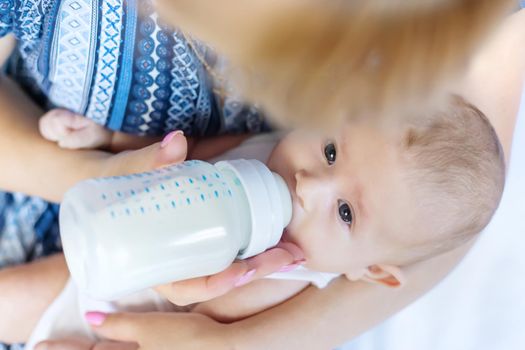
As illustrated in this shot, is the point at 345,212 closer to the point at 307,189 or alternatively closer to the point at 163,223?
the point at 307,189

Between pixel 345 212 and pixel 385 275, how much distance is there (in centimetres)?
17

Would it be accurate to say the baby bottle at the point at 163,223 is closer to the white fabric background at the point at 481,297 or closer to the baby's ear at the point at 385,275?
the baby's ear at the point at 385,275

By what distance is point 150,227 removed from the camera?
0.63 metres

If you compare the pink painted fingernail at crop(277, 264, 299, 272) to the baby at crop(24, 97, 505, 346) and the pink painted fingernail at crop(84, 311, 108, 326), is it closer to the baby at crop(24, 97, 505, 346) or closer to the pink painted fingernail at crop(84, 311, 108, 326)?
the baby at crop(24, 97, 505, 346)

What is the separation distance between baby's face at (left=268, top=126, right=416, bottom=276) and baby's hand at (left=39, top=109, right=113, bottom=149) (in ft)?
1.04

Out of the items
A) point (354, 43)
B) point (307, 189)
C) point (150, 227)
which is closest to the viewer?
point (354, 43)

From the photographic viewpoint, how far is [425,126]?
2.51 ft

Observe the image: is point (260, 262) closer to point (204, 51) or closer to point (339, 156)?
point (339, 156)

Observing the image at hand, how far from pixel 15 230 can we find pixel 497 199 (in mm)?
763

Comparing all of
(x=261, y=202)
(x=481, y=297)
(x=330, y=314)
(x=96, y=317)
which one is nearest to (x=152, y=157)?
(x=261, y=202)

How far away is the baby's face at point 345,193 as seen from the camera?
31.8 inches

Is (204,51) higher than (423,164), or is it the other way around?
(204,51)

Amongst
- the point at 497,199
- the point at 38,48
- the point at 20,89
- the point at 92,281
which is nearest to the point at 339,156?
the point at 497,199

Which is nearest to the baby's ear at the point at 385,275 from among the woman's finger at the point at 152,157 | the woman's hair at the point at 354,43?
the woman's finger at the point at 152,157
